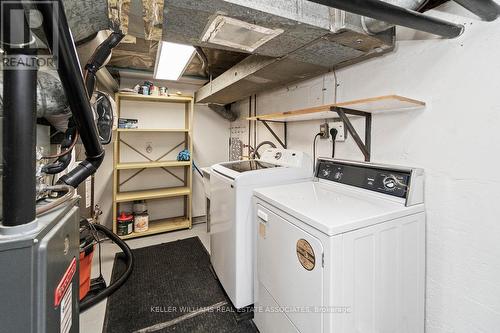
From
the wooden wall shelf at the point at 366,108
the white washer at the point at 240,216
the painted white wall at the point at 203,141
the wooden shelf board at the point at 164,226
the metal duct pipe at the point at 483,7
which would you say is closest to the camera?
the metal duct pipe at the point at 483,7

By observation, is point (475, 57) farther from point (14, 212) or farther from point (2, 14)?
point (14, 212)

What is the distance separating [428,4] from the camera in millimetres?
1208

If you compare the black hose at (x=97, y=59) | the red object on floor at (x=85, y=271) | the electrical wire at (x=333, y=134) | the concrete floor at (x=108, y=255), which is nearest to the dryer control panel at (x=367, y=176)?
the electrical wire at (x=333, y=134)

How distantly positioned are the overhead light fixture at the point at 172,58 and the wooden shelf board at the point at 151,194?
1567 millimetres

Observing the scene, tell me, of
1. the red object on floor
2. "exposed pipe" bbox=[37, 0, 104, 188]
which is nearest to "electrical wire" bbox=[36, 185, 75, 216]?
"exposed pipe" bbox=[37, 0, 104, 188]

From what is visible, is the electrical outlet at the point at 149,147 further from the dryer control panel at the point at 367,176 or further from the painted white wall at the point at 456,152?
the painted white wall at the point at 456,152

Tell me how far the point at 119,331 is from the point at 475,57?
2.67m

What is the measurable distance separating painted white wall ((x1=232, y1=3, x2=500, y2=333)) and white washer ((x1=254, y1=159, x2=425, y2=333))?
0.29 ft

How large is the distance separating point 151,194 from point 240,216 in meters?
1.99

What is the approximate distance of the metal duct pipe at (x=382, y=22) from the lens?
1.06m

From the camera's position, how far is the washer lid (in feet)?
3.30

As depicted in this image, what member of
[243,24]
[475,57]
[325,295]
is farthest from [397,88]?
[325,295]

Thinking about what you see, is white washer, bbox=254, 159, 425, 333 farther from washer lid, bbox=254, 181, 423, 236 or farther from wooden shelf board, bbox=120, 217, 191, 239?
wooden shelf board, bbox=120, 217, 191, 239

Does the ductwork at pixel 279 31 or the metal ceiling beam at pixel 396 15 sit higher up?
the ductwork at pixel 279 31
